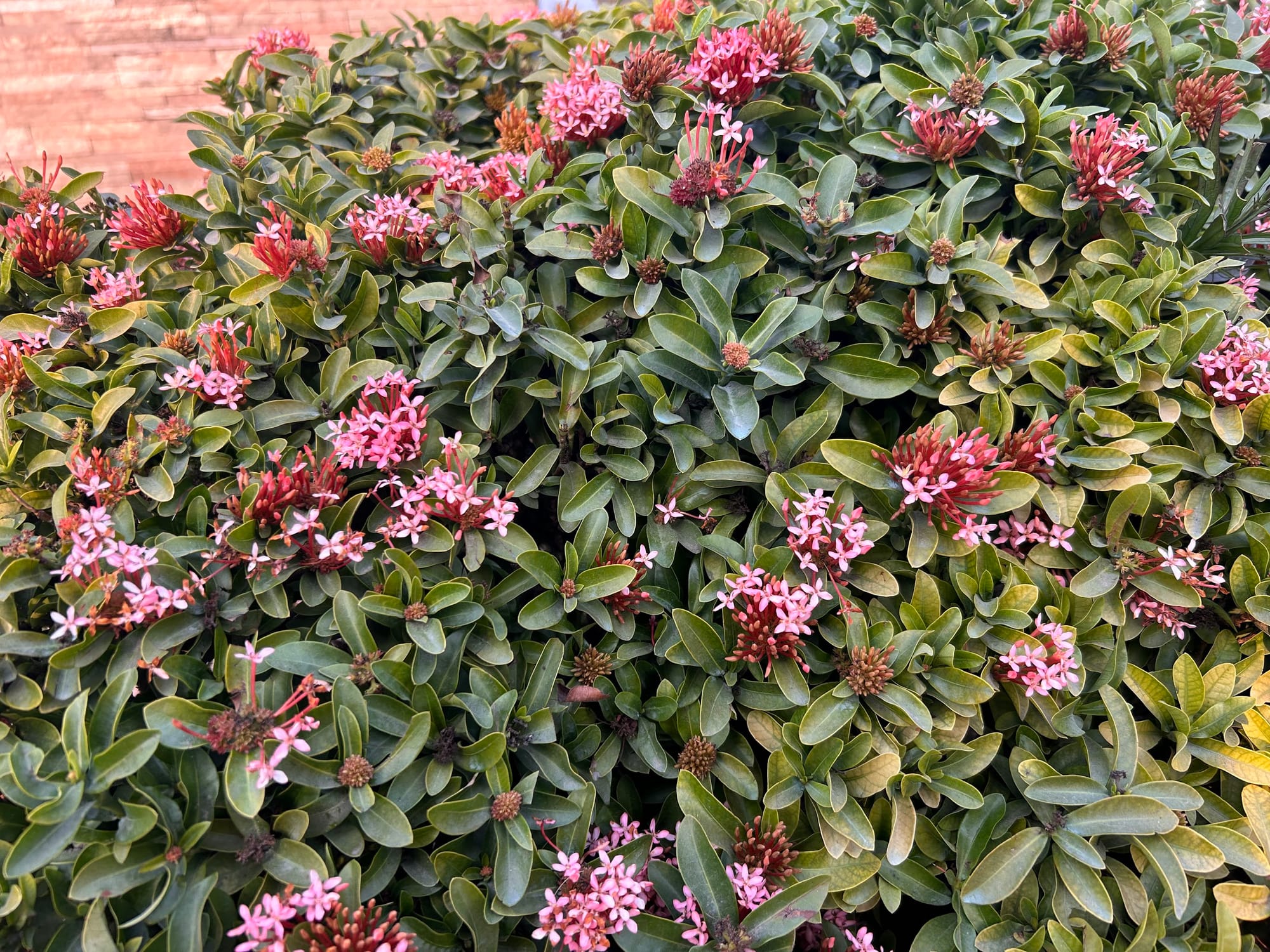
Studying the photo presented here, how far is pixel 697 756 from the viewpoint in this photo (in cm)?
141

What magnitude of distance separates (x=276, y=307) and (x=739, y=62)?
1.20m

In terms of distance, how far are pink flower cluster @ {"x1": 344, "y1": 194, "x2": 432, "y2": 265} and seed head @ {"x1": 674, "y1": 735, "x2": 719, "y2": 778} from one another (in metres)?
1.25

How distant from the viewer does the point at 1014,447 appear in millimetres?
1495

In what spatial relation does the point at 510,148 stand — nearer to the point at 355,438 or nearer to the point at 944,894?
the point at 355,438

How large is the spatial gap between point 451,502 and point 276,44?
7.01 ft

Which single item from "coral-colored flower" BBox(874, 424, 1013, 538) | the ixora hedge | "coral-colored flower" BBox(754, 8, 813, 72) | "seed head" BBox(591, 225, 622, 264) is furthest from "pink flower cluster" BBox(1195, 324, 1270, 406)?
"seed head" BBox(591, 225, 622, 264)

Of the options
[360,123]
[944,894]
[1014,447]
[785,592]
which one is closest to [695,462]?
[785,592]

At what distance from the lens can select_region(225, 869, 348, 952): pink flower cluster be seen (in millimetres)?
1055

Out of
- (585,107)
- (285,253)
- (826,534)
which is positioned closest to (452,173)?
(585,107)

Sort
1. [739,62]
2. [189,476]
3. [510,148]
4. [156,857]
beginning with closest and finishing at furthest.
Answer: [156,857] < [189,476] < [739,62] < [510,148]

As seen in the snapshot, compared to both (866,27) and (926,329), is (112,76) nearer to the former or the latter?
(866,27)

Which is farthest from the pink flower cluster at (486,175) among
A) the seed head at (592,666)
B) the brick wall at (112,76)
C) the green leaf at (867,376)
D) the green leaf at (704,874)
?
the brick wall at (112,76)

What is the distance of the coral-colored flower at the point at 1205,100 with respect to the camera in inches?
75.0

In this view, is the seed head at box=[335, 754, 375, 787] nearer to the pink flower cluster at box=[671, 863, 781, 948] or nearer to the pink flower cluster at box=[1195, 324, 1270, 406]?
the pink flower cluster at box=[671, 863, 781, 948]
